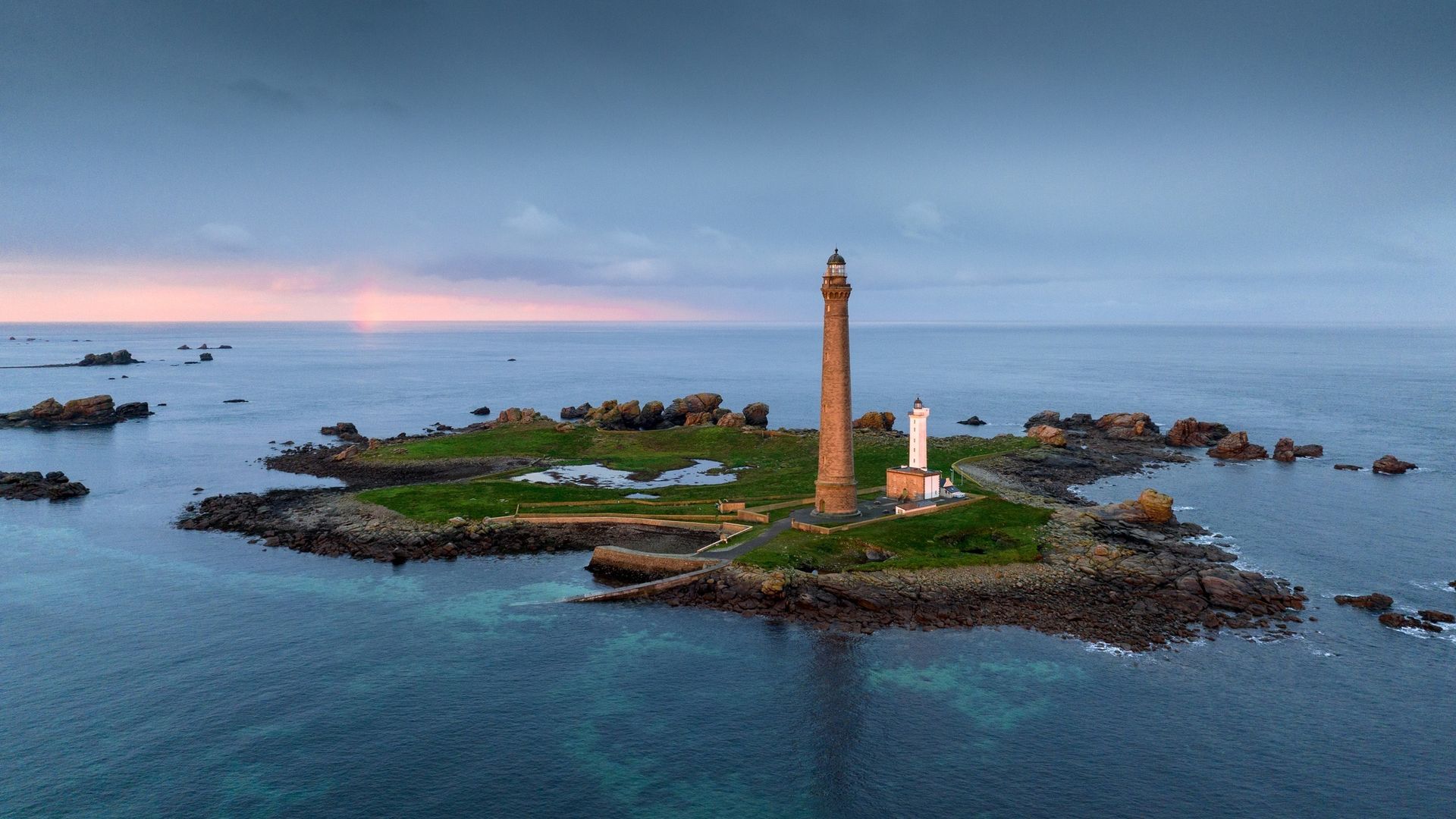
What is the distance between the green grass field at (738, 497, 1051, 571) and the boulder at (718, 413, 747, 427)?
49429 mm

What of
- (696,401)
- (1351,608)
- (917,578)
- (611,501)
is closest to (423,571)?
(611,501)

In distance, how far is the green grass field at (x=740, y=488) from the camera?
5375 centimetres

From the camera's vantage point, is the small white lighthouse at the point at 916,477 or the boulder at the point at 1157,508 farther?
the small white lighthouse at the point at 916,477

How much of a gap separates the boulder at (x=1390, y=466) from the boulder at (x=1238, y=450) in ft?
33.5

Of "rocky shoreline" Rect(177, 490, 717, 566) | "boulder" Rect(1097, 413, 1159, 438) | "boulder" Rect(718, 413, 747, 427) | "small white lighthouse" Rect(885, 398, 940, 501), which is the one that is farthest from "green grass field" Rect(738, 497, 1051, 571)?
"boulder" Rect(1097, 413, 1159, 438)

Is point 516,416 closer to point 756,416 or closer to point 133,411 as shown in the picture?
point 756,416

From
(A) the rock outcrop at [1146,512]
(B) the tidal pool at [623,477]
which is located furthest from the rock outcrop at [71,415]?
(A) the rock outcrop at [1146,512]

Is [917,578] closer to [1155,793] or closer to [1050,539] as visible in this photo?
[1050,539]

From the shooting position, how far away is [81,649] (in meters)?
42.6

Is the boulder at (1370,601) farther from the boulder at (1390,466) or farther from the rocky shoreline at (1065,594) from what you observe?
the boulder at (1390,466)

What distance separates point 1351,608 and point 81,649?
68.7 metres

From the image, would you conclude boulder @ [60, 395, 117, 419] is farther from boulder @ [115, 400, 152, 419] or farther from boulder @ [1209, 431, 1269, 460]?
boulder @ [1209, 431, 1269, 460]

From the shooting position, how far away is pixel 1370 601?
47312mm

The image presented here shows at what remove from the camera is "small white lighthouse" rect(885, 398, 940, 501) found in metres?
62.7
